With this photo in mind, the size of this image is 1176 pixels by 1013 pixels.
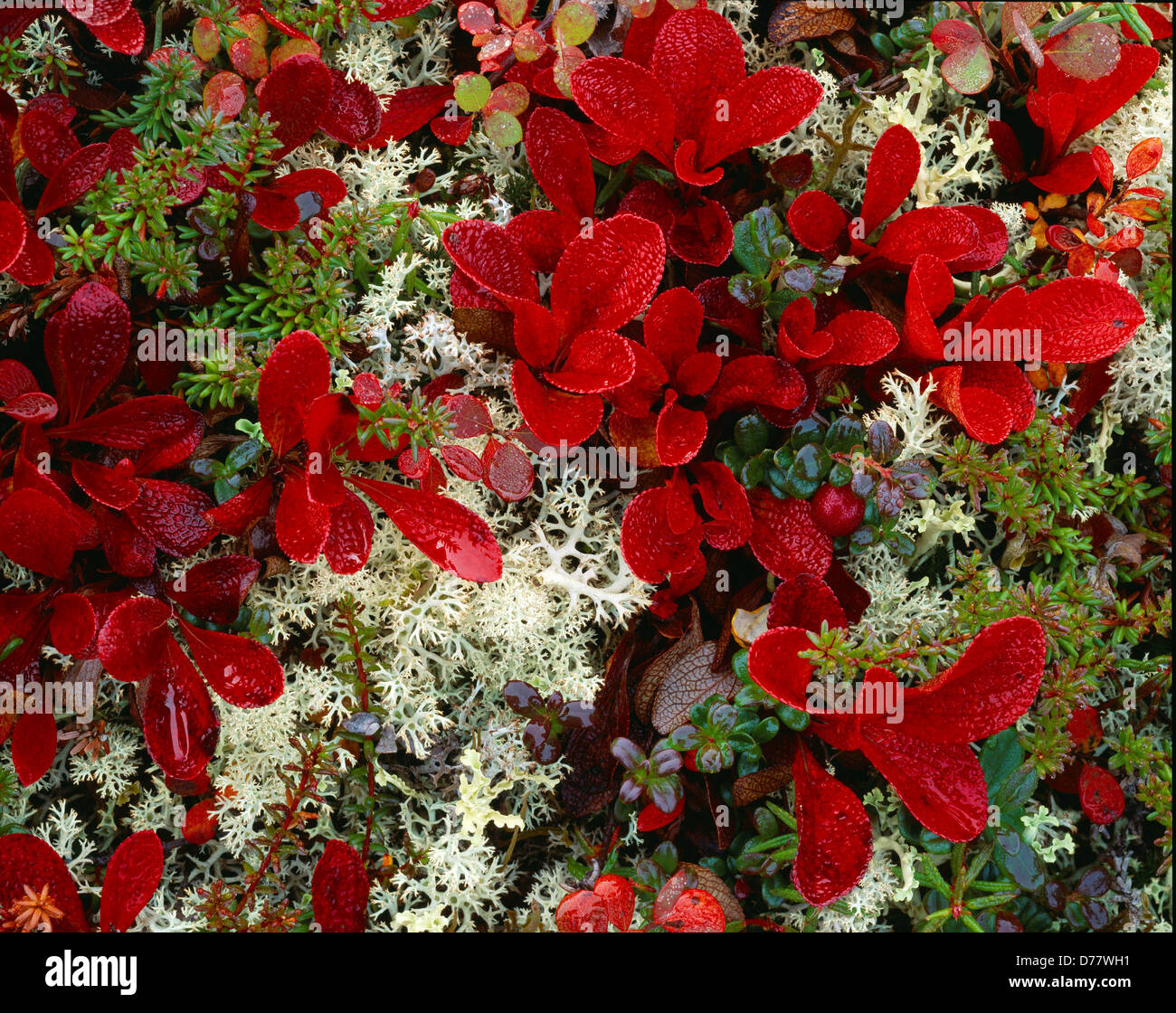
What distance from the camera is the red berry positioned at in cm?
118

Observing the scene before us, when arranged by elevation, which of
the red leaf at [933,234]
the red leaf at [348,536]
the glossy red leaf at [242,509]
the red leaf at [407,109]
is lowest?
the red leaf at [348,536]

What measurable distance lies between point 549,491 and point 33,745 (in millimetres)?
765

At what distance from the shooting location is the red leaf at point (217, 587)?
1164 mm

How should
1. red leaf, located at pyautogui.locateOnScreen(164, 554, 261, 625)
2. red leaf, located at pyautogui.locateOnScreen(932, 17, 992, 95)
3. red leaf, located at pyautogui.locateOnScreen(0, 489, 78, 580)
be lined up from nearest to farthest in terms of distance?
red leaf, located at pyautogui.locateOnScreen(0, 489, 78, 580) < red leaf, located at pyautogui.locateOnScreen(164, 554, 261, 625) < red leaf, located at pyautogui.locateOnScreen(932, 17, 992, 95)

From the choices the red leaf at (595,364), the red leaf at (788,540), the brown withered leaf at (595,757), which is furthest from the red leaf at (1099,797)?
the red leaf at (595,364)

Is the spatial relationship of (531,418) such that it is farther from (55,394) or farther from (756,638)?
(55,394)

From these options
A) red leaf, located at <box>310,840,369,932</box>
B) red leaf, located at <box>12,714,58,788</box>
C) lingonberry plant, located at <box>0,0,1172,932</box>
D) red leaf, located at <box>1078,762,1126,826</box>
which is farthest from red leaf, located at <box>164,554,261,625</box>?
red leaf, located at <box>1078,762,1126,826</box>

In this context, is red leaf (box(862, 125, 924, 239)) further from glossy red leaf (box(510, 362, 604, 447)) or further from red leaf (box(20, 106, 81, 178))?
red leaf (box(20, 106, 81, 178))

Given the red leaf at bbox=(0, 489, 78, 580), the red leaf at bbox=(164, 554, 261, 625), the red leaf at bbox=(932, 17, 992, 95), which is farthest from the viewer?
the red leaf at bbox=(932, 17, 992, 95)

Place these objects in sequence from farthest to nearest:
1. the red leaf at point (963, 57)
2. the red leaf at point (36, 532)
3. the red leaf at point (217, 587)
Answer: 1. the red leaf at point (963, 57)
2. the red leaf at point (217, 587)
3. the red leaf at point (36, 532)

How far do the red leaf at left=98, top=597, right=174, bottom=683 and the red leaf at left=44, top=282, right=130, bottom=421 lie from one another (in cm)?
28

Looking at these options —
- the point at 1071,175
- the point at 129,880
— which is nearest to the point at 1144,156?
the point at 1071,175

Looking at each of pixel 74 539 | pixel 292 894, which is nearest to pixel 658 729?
pixel 292 894

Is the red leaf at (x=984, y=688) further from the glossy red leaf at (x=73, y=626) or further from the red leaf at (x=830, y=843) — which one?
the glossy red leaf at (x=73, y=626)
